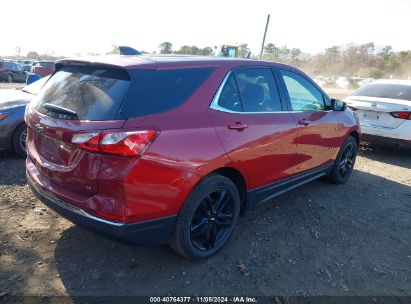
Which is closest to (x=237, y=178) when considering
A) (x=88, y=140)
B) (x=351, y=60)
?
(x=88, y=140)

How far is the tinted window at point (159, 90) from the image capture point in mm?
2475

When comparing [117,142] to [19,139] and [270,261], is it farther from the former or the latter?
[19,139]

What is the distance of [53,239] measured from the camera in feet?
10.9

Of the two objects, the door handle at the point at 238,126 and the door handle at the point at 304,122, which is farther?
the door handle at the point at 304,122

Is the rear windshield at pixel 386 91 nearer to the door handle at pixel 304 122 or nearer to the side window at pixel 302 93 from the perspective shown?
the side window at pixel 302 93

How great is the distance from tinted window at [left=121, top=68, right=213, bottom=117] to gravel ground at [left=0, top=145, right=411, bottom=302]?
1412 mm

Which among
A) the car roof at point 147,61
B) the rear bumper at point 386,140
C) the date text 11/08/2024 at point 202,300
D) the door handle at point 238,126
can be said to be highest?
the car roof at point 147,61

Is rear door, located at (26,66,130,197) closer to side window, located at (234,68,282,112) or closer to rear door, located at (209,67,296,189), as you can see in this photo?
rear door, located at (209,67,296,189)

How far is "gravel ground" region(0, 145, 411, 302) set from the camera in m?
2.79

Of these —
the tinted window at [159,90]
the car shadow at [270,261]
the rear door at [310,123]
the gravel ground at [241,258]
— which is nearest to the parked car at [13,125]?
the gravel ground at [241,258]

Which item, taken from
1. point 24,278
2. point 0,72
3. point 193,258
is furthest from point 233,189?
point 0,72

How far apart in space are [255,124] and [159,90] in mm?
1082

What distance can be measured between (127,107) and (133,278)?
1.43 meters

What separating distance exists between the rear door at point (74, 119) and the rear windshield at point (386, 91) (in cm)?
649
